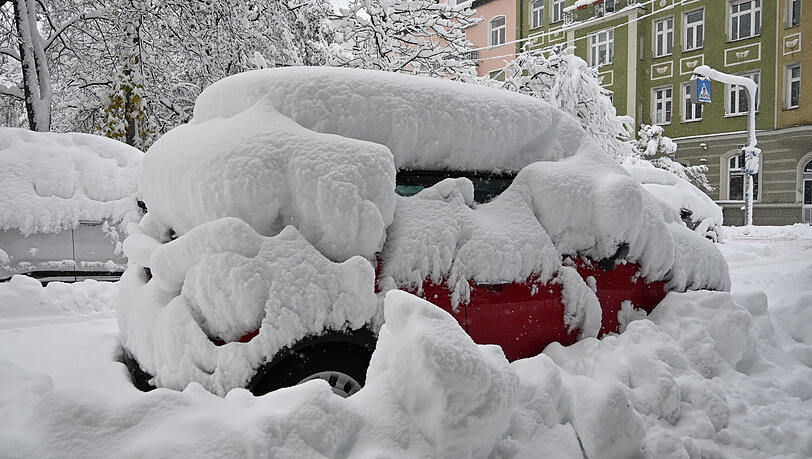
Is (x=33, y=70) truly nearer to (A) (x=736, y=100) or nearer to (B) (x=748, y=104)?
(B) (x=748, y=104)

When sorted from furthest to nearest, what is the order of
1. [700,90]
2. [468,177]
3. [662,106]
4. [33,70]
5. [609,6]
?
[609,6]
[662,106]
[700,90]
[33,70]
[468,177]

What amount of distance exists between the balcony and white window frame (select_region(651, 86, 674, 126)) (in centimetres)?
386

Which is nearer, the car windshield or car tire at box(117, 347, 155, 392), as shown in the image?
car tire at box(117, 347, 155, 392)

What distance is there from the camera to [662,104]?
82.0 feet

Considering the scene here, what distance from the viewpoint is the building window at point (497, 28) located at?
28442 mm

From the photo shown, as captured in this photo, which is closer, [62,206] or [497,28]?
[62,206]

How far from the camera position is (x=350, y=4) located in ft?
40.9

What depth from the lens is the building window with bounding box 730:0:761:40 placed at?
61.9ft

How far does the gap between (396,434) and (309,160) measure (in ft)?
4.01

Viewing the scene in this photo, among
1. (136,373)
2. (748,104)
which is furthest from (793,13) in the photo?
(136,373)

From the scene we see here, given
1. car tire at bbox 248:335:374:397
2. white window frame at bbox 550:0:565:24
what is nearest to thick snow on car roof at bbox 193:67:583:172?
car tire at bbox 248:335:374:397

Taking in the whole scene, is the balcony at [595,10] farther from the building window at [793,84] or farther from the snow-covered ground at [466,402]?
the snow-covered ground at [466,402]

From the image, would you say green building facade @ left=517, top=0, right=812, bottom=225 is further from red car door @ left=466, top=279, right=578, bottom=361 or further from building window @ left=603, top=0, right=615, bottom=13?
red car door @ left=466, top=279, right=578, bottom=361

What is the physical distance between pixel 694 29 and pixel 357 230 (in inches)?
935
